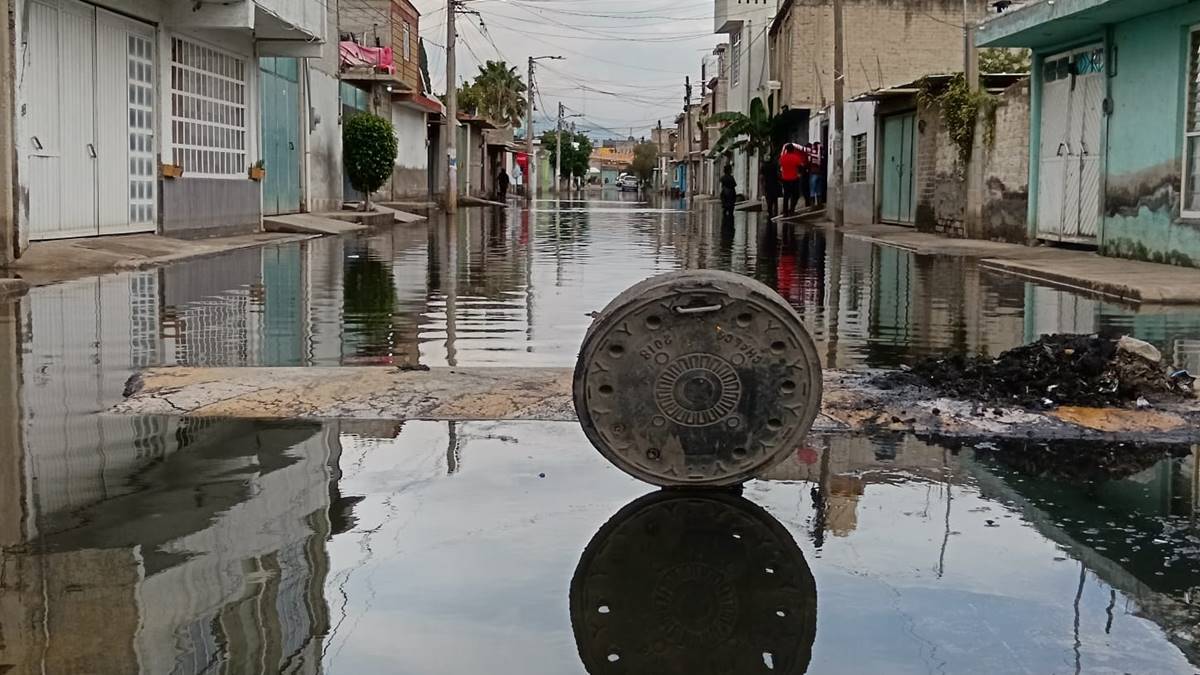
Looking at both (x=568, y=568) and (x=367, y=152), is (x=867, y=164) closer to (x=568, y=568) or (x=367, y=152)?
(x=367, y=152)

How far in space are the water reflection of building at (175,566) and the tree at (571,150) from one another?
117 metres

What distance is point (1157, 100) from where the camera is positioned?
57.3 feet

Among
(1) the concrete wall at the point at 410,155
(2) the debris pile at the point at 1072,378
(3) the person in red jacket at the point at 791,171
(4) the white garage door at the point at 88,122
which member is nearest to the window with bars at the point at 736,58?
(1) the concrete wall at the point at 410,155

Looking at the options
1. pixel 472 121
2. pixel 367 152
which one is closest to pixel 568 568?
pixel 367 152

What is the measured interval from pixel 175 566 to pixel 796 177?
34.5m

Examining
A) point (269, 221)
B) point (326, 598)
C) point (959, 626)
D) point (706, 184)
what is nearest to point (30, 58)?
point (269, 221)

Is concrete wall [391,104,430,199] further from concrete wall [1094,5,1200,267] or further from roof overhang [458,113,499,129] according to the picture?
concrete wall [1094,5,1200,267]

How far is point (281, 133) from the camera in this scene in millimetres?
28547

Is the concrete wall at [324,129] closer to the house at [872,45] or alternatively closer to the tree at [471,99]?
the house at [872,45]

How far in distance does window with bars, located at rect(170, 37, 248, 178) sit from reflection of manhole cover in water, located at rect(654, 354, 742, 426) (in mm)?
17547

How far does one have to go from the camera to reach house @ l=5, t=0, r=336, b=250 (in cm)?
1627

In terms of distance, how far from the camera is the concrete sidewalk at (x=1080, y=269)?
1320 centimetres

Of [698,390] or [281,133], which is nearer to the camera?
[698,390]

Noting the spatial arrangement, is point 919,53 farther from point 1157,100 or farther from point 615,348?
point 615,348
